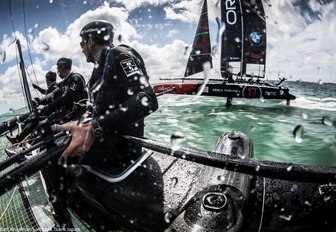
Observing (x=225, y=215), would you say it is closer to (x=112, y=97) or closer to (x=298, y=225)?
(x=298, y=225)

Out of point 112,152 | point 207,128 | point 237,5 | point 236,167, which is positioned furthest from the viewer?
point 237,5

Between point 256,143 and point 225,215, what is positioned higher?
point 225,215

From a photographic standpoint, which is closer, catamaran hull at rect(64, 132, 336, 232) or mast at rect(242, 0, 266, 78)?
catamaran hull at rect(64, 132, 336, 232)

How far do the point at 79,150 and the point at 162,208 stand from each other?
89cm

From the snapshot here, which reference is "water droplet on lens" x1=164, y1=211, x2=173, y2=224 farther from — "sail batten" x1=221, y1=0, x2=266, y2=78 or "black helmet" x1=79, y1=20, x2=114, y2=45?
"sail batten" x1=221, y1=0, x2=266, y2=78

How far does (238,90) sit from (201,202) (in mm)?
18186

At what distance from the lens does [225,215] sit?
70.3 inches

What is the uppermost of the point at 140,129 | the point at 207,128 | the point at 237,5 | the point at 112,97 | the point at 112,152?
the point at 237,5

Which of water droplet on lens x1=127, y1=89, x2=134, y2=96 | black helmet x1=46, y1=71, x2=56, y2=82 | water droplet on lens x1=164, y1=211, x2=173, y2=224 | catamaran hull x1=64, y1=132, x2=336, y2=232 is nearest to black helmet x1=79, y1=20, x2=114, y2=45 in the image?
water droplet on lens x1=127, y1=89, x2=134, y2=96

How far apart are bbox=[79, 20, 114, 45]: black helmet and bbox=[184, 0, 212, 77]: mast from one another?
2577 cm

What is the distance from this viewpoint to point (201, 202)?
1989 millimetres

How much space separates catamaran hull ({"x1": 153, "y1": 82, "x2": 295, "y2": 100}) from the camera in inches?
725

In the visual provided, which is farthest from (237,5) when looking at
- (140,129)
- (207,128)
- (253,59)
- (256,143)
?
(140,129)

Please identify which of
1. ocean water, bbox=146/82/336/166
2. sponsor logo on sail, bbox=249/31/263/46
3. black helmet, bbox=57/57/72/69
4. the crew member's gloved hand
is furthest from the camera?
sponsor logo on sail, bbox=249/31/263/46
